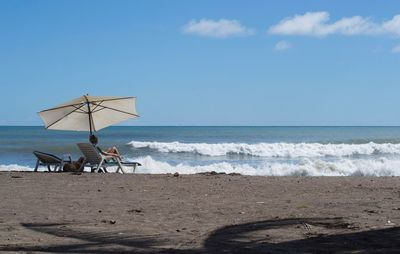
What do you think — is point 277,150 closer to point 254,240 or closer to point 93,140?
point 93,140

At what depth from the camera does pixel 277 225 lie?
6.52 meters

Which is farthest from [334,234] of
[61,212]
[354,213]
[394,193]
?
[394,193]

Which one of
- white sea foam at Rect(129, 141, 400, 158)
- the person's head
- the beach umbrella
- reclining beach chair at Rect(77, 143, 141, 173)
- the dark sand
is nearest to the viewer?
the dark sand

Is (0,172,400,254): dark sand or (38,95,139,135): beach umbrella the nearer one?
(0,172,400,254): dark sand

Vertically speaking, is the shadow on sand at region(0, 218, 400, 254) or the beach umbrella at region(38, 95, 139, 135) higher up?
the beach umbrella at region(38, 95, 139, 135)

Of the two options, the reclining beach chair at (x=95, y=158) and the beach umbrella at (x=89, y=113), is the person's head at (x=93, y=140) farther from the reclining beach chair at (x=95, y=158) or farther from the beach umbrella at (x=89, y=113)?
the reclining beach chair at (x=95, y=158)

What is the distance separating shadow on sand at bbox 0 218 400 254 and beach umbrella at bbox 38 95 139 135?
896 centimetres

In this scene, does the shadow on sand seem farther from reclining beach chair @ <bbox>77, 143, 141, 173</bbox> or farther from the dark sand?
reclining beach chair @ <bbox>77, 143, 141, 173</bbox>

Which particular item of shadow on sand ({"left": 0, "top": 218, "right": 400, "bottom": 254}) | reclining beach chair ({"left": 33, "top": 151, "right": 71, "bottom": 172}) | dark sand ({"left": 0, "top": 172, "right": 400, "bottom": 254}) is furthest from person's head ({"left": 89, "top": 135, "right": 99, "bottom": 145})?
shadow on sand ({"left": 0, "top": 218, "right": 400, "bottom": 254})

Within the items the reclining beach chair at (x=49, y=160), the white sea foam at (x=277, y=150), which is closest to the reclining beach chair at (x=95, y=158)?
the reclining beach chair at (x=49, y=160)

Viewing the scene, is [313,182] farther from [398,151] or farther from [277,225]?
[398,151]

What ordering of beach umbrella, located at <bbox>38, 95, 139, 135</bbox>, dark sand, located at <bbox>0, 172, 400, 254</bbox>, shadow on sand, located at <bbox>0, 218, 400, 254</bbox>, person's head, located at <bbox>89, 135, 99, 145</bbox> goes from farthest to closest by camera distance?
beach umbrella, located at <bbox>38, 95, 139, 135</bbox> → person's head, located at <bbox>89, 135, 99, 145</bbox> → dark sand, located at <bbox>0, 172, 400, 254</bbox> → shadow on sand, located at <bbox>0, 218, 400, 254</bbox>

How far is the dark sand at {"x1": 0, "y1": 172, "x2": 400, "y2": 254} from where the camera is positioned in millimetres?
5531

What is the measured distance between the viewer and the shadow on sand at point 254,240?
5309mm
